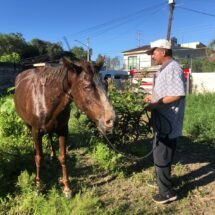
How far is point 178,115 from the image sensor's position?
4.19m

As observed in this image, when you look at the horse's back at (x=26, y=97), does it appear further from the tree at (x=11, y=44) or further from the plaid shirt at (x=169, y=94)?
the tree at (x=11, y=44)

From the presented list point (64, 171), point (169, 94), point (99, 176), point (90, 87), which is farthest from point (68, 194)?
point (169, 94)

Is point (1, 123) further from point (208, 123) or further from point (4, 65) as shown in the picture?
point (4, 65)

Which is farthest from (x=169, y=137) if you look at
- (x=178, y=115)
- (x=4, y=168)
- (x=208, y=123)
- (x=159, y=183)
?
(x=208, y=123)

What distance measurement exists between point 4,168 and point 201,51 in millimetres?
48812

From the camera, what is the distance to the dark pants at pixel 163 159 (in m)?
4.30

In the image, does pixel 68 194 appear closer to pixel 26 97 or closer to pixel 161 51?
pixel 26 97

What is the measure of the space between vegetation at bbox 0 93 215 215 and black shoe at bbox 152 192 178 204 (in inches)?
2.7

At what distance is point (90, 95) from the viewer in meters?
3.59

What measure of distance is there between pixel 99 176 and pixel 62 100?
5.24 ft

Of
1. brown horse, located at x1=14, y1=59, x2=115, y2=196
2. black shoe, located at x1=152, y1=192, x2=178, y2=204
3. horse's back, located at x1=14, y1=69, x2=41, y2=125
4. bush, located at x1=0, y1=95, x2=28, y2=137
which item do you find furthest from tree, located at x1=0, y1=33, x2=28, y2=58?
black shoe, located at x1=152, y1=192, x2=178, y2=204

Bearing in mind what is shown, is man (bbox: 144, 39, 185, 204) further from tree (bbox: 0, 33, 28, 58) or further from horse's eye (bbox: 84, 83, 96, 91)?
tree (bbox: 0, 33, 28, 58)

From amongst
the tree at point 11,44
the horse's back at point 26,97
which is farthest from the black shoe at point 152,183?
the tree at point 11,44

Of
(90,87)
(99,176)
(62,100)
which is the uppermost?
(90,87)
